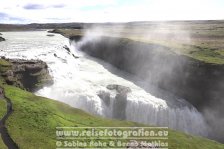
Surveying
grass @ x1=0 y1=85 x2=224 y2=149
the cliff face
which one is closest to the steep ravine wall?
grass @ x1=0 y1=85 x2=224 y2=149

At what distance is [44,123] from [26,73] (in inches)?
1367

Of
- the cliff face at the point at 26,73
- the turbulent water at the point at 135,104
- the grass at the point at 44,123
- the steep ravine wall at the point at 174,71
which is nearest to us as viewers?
the grass at the point at 44,123

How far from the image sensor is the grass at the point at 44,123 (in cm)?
3906

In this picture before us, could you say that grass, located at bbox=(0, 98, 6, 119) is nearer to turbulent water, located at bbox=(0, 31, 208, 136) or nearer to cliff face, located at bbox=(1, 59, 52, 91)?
cliff face, located at bbox=(1, 59, 52, 91)

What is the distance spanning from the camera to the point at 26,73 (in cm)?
7575

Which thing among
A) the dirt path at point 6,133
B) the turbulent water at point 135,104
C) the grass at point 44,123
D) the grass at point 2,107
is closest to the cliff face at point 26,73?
the turbulent water at point 135,104

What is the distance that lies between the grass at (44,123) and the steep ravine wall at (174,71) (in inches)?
1209

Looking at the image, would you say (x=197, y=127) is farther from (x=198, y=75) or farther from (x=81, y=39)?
(x=81, y=39)

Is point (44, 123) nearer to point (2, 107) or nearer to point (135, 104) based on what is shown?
point (2, 107)

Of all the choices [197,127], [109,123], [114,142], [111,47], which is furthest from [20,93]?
[111,47]

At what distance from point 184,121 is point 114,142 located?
112 ft

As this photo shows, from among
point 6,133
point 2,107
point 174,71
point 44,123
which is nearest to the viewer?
point 6,133

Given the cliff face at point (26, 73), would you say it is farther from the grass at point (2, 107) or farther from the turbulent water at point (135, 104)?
the grass at point (2, 107)

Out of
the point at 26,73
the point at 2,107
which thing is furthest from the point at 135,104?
the point at 2,107
